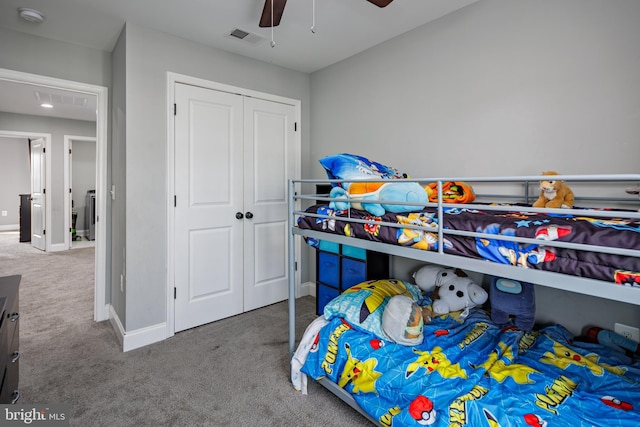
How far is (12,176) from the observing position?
743 centimetres

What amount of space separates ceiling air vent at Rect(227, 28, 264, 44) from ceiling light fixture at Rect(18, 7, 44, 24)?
1254mm

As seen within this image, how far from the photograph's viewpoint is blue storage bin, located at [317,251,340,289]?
2881 millimetres

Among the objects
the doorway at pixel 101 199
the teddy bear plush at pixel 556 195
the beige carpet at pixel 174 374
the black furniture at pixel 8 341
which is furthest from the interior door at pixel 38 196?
the teddy bear plush at pixel 556 195

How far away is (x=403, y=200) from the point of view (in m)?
1.62

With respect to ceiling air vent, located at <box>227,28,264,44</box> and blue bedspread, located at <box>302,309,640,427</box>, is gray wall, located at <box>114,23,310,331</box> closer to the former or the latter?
ceiling air vent, located at <box>227,28,264,44</box>

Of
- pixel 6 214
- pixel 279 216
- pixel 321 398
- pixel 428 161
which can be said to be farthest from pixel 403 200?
pixel 6 214

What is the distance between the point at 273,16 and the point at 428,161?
4.77ft

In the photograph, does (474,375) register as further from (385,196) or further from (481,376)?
(385,196)

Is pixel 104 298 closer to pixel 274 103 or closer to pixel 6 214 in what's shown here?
pixel 274 103

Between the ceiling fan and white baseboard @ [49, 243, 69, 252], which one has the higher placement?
the ceiling fan

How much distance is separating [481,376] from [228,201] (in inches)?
91.7

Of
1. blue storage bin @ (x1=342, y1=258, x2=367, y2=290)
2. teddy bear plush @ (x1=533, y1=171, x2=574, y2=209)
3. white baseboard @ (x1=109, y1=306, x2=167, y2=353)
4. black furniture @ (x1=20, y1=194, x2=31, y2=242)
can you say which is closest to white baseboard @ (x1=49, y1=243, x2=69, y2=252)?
black furniture @ (x1=20, y1=194, x2=31, y2=242)

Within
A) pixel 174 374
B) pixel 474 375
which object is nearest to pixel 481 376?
pixel 474 375

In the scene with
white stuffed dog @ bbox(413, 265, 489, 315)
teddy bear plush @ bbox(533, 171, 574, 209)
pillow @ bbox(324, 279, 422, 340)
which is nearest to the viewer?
teddy bear plush @ bbox(533, 171, 574, 209)
